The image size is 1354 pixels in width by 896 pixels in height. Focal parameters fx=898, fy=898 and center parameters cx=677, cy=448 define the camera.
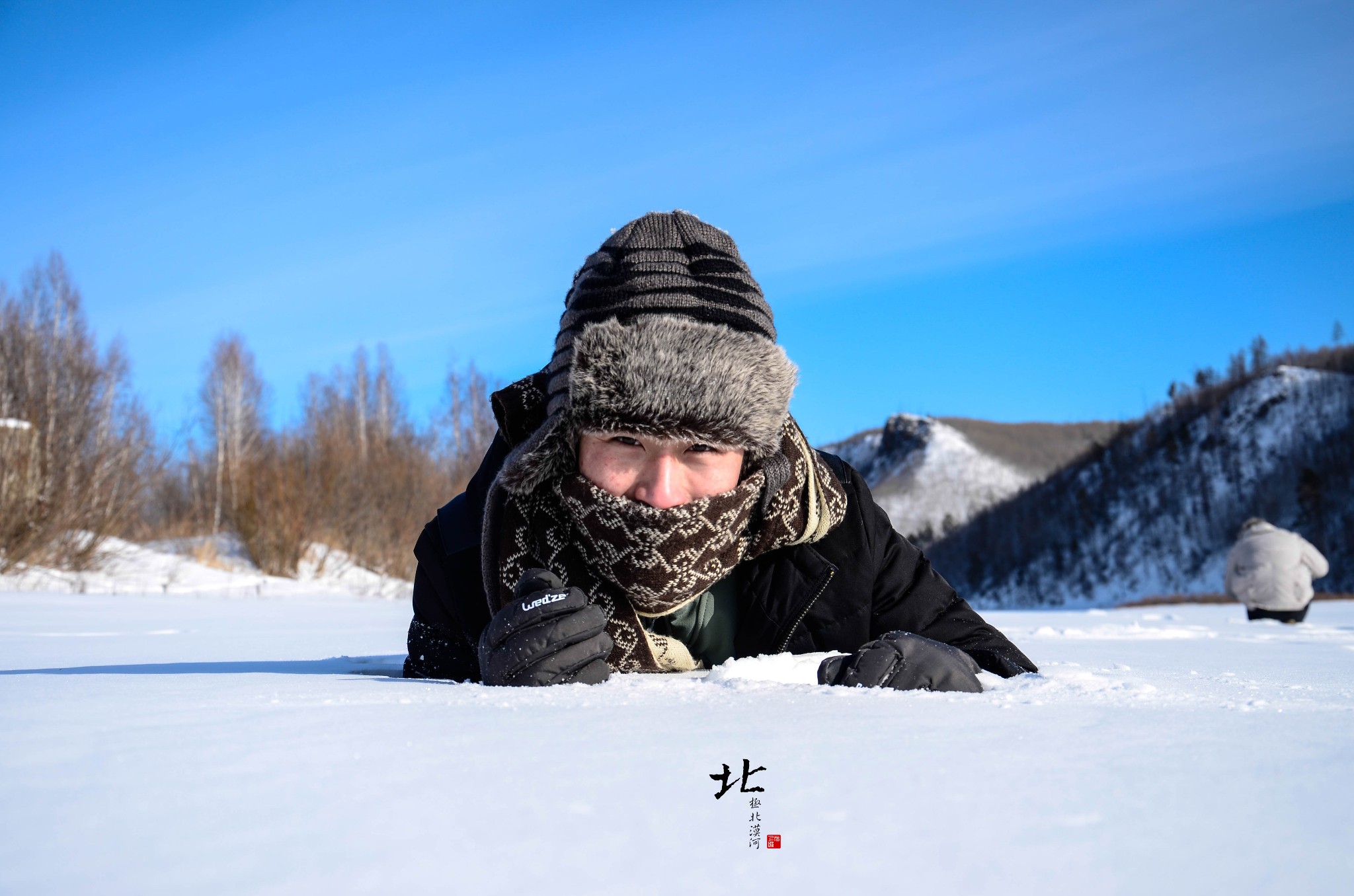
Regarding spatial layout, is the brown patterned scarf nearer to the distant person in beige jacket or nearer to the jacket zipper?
the jacket zipper

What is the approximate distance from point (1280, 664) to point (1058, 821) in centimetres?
239

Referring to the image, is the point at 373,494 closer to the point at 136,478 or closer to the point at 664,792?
the point at 136,478

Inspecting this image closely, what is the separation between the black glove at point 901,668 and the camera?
1488 mm

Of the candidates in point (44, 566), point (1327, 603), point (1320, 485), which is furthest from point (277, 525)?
point (1320, 485)

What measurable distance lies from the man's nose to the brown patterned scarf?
0.03m

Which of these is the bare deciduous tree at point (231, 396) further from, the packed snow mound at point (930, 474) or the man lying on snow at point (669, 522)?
the packed snow mound at point (930, 474)

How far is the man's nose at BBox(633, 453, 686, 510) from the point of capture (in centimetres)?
175

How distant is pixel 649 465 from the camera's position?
5.92 ft

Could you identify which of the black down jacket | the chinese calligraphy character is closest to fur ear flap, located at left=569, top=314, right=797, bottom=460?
the black down jacket

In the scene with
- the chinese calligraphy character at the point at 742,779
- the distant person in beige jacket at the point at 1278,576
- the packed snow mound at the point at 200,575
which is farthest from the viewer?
the packed snow mound at the point at 200,575

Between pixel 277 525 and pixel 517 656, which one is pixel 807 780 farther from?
pixel 277 525

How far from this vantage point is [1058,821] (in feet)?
2.29

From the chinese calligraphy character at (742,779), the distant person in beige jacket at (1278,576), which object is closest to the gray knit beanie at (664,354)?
the chinese calligraphy character at (742,779)

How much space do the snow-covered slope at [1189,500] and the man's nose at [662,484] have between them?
31.9 metres
